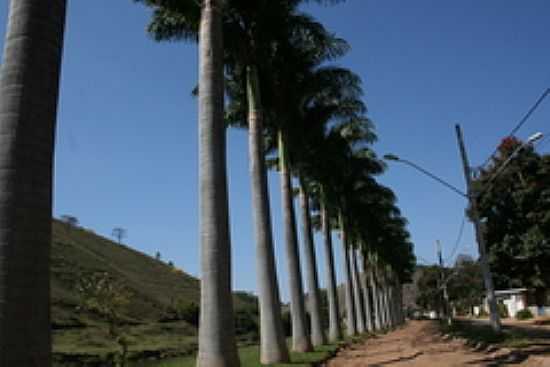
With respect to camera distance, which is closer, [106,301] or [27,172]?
[27,172]

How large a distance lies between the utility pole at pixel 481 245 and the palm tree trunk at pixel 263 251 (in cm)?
866

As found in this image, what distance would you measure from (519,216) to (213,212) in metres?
41.5

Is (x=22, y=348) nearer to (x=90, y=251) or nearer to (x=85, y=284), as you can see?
(x=85, y=284)

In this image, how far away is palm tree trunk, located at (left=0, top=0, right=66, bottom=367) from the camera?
18.2ft

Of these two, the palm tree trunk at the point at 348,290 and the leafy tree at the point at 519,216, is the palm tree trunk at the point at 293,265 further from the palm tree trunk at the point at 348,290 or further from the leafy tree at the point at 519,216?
the leafy tree at the point at 519,216

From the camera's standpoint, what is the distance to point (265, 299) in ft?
50.8

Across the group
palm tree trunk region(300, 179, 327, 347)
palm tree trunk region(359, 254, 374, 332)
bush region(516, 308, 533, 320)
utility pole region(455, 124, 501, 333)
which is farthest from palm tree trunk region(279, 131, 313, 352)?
bush region(516, 308, 533, 320)

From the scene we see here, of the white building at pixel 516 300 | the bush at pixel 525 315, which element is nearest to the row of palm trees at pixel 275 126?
the bush at pixel 525 315

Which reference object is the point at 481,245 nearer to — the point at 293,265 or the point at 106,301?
the point at 293,265

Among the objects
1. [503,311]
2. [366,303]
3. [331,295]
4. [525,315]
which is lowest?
[503,311]

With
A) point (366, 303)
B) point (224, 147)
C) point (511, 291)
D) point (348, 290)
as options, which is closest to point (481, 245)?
point (224, 147)

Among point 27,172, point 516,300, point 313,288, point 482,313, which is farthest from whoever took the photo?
point 482,313

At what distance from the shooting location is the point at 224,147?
12.9 metres

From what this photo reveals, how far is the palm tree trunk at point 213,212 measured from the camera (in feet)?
36.4
